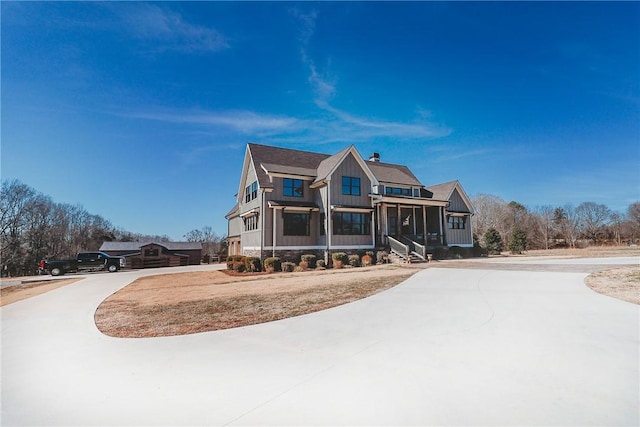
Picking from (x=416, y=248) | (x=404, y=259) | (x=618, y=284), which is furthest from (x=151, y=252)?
(x=618, y=284)

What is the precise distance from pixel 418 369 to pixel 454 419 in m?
1.19

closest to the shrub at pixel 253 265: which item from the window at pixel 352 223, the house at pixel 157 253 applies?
the window at pixel 352 223

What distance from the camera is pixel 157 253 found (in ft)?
120

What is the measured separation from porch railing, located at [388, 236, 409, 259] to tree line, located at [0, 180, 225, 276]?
46.4 metres

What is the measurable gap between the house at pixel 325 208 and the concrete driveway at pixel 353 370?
51.0ft

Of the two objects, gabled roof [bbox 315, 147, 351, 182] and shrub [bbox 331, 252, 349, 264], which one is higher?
gabled roof [bbox 315, 147, 351, 182]

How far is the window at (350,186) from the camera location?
2447cm

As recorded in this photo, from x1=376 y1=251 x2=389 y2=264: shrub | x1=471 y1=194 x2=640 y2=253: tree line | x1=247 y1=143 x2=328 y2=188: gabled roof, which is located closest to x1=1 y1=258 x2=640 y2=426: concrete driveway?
x1=376 y1=251 x2=389 y2=264: shrub

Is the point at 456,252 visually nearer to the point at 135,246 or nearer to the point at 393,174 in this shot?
the point at 393,174

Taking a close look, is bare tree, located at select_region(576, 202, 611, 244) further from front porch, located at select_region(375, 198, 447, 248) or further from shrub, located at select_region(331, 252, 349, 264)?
shrub, located at select_region(331, 252, 349, 264)

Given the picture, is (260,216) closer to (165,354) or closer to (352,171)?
(352,171)

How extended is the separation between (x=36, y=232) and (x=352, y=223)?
159 feet

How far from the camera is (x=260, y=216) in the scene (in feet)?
75.3

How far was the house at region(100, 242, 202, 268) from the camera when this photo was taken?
3472 cm
